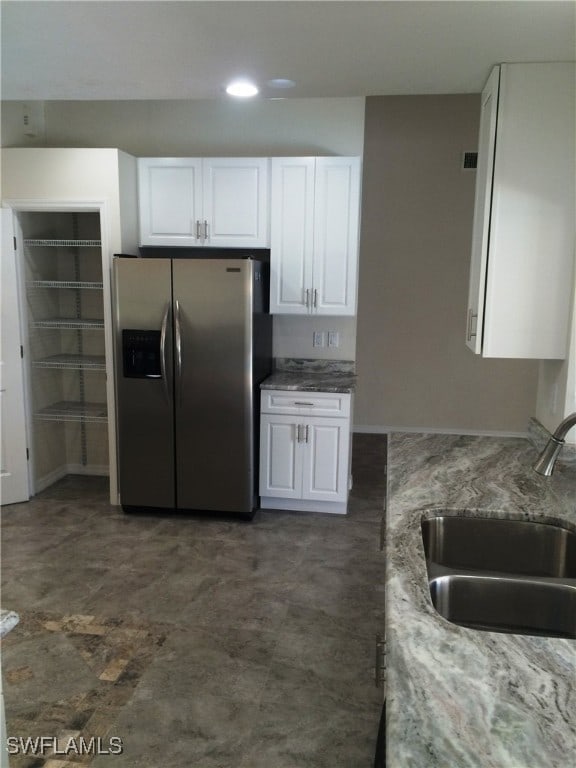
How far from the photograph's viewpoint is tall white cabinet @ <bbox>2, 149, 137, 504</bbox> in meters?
4.01

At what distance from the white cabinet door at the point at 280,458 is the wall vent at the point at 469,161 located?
11.1 feet

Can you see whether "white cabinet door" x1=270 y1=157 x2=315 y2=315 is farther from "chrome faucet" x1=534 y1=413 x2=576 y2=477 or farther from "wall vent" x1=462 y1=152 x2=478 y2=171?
"chrome faucet" x1=534 y1=413 x2=576 y2=477

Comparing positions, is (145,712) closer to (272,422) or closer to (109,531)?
(109,531)

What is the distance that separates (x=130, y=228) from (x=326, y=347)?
1.64 meters

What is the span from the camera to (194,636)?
8.86 feet

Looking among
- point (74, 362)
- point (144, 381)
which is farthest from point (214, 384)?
point (74, 362)

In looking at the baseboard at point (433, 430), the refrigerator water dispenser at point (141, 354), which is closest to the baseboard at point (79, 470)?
the refrigerator water dispenser at point (141, 354)

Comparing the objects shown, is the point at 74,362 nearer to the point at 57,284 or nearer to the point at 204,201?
the point at 57,284

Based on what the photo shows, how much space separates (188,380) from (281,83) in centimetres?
198

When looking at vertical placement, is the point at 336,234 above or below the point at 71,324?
above

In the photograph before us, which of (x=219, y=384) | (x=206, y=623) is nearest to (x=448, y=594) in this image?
(x=206, y=623)

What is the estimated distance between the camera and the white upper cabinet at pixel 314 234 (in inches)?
157

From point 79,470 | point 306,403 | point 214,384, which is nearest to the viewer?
point 214,384

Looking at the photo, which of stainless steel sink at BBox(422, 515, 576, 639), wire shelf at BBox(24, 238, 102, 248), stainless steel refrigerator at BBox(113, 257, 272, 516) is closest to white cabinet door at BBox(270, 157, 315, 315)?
stainless steel refrigerator at BBox(113, 257, 272, 516)
